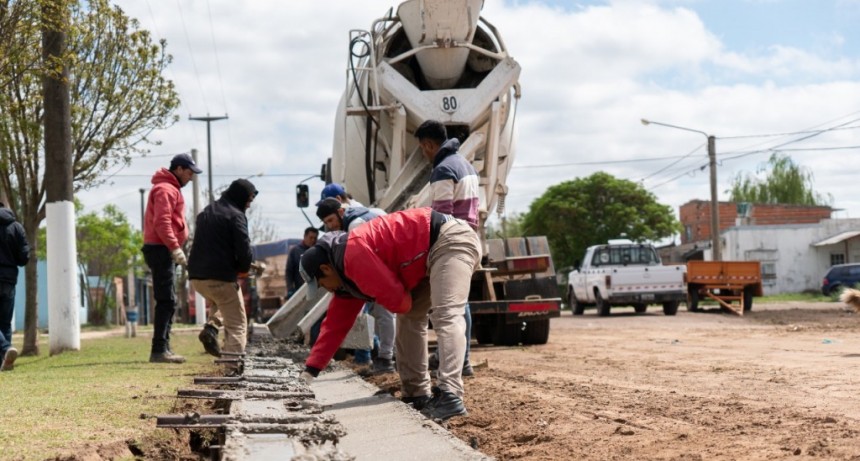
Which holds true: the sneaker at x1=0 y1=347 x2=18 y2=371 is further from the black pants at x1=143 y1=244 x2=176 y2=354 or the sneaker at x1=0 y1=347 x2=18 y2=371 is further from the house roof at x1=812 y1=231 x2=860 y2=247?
the house roof at x1=812 y1=231 x2=860 y2=247

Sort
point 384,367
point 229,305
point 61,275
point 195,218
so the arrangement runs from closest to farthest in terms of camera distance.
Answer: point 384,367 → point 229,305 → point 61,275 → point 195,218

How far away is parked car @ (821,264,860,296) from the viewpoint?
1399 inches

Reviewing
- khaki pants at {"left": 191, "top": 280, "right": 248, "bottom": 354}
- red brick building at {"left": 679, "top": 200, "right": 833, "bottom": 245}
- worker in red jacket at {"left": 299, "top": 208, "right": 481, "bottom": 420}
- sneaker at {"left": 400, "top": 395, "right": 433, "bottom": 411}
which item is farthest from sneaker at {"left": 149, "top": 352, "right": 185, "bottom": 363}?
red brick building at {"left": 679, "top": 200, "right": 833, "bottom": 245}

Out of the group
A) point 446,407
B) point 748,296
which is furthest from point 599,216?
point 446,407

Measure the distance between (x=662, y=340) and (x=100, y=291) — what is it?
39321 mm

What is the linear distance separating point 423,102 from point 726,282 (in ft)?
57.9

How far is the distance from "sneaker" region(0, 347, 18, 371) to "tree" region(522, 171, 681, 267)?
43339 millimetres

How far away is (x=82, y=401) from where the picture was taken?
21.6 feet

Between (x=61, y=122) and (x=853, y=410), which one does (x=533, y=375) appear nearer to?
(x=853, y=410)

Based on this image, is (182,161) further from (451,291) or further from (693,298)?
(693,298)

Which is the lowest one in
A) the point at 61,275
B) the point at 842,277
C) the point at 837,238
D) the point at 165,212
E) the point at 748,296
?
the point at 748,296

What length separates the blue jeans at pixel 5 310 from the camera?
984 centimetres

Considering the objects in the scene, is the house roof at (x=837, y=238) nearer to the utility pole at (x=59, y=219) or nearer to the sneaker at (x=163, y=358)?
the utility pole at (x=59, y=219)

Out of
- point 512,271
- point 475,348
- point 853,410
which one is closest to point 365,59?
point 512,271
